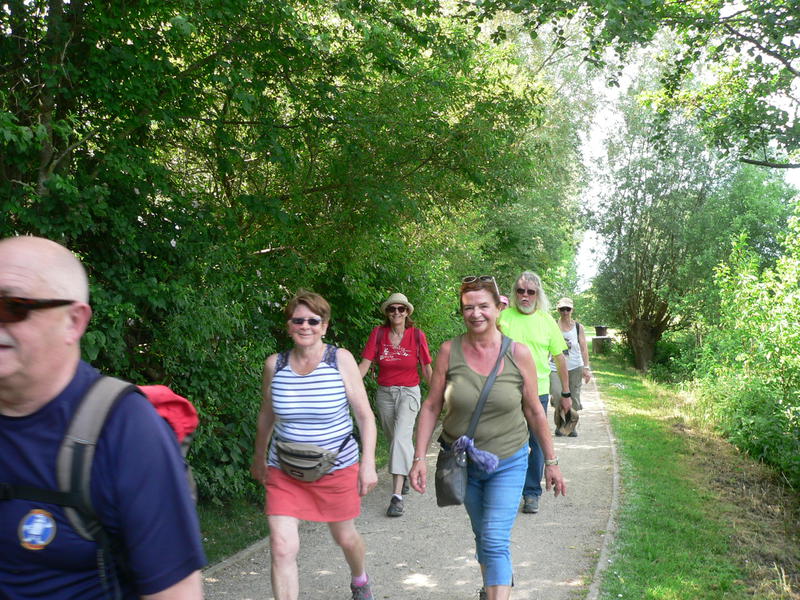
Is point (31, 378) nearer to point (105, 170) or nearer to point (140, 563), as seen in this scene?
point (140, 563)

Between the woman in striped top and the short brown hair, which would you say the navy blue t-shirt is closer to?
the woman in striped top

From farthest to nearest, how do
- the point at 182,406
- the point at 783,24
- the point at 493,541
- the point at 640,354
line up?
the point at 640,354 → the point at 783,24 → the point at 493,541 → the point at 182,406

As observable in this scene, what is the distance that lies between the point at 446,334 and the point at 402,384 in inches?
262

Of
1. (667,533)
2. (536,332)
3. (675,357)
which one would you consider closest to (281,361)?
(536,332)

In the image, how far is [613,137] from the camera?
29141 mm

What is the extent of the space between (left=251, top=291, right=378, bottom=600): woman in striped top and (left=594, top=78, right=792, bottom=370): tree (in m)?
20.8

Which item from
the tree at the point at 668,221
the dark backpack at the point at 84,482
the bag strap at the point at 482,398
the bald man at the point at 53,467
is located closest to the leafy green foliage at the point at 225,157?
the bag strap at the point at 482,398

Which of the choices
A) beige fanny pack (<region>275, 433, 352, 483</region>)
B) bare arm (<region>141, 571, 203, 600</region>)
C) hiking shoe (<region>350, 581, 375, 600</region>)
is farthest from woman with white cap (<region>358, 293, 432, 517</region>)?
bare arm (<region>141, 571, 203, 600</region>)

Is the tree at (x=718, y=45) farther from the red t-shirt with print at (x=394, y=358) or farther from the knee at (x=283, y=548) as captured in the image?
the knee at (x=283, y=548)

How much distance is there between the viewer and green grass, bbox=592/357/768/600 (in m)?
5.68

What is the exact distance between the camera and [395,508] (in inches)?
300

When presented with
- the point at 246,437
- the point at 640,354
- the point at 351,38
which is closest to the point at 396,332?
the point at 246,437

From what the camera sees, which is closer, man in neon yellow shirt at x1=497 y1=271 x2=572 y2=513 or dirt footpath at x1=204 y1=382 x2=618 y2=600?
dirt footpath at x1=204 y1=382 x2=618 y2=600

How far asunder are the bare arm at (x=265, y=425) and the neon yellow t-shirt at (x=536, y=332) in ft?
8.66
